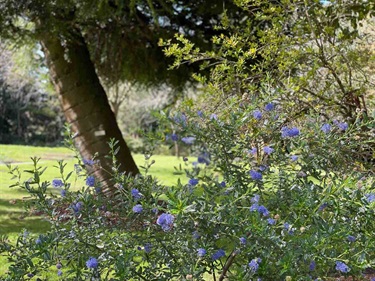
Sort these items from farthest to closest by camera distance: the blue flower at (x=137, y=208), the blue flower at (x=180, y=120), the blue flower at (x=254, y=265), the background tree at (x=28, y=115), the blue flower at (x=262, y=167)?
the background tree at (x=28, y=115) < the blue flower at (x=262, y=167) < the blue flower at (x=180, y=120) < the blue flower at (x=137, y=208) < the blue flower at (x=254, y=265)

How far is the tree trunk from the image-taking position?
7012 millimetres

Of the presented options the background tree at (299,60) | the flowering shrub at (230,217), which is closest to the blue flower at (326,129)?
the flowering shrub at (230,217)

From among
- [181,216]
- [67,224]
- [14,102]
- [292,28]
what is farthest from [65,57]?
[14,102]

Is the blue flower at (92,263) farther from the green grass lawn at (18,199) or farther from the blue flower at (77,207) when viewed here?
the green grass lawn at (18,199)

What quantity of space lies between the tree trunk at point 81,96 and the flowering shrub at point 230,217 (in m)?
3.99

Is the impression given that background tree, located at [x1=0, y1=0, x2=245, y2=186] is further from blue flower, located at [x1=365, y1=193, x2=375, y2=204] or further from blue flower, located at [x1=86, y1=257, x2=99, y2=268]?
blue flower, located at [x1=365, y1=193, x2=375, y2=204]

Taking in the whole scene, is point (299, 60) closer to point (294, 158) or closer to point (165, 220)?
point (294, 158)

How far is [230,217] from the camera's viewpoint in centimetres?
252

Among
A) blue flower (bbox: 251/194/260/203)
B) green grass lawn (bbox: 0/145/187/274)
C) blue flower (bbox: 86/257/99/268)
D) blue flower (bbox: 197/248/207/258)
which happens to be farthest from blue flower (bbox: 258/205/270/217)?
blue flower (bbox: 86/257/99/268)

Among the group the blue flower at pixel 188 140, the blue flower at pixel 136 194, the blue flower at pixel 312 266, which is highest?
the blue flower at pixel 188 140

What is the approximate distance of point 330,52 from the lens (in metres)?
4.79

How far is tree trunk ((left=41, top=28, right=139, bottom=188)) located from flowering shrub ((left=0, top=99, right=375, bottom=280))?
3.99 metres

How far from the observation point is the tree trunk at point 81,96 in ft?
23.0

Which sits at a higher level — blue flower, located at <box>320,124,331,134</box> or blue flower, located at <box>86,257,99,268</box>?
blue flower, located at <box>320,124,331,134</box>
